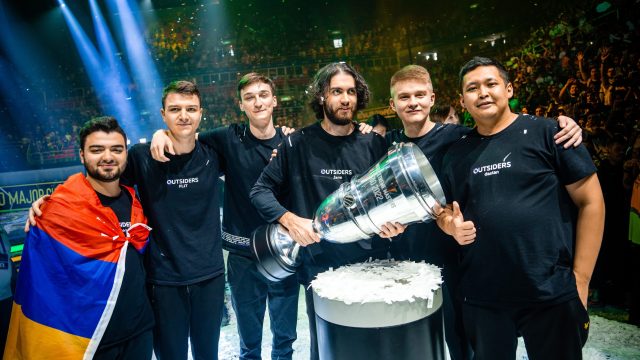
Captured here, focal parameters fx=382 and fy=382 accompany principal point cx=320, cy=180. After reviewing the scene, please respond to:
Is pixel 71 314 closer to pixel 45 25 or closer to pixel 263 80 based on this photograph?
pixel 263 80

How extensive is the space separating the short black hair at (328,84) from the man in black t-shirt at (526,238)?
2.51ft

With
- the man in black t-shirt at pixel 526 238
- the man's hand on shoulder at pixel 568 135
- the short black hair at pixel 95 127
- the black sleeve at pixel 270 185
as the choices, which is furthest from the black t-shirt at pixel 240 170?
the man's hand on shoulder at pixel 568 135

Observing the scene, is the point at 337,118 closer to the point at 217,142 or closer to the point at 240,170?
the point at 240,170

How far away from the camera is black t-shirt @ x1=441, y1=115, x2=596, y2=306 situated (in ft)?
5.70

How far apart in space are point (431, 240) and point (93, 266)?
73.5 inches

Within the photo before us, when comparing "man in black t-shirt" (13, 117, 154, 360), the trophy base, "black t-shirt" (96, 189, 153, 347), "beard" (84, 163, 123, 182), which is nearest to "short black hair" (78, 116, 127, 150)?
"man in black t-shirt" (13, 117, 154, 360)

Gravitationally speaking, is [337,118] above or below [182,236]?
above

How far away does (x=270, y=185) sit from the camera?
2254mm

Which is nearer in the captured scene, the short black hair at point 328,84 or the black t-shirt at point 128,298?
the black t-shirt at point 128,298

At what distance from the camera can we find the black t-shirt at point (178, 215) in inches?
90.7

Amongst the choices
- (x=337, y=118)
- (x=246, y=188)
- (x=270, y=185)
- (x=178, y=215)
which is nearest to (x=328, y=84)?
(x=337, y=118)

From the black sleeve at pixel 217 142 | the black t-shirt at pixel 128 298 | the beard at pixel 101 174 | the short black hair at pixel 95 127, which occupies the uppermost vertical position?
the short black hair at pixel 95 127

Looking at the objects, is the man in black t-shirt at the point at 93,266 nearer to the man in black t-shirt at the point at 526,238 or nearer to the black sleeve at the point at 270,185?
the black sleeve at the point at 270,185

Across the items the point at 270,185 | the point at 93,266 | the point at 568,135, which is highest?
the point at 568,135
